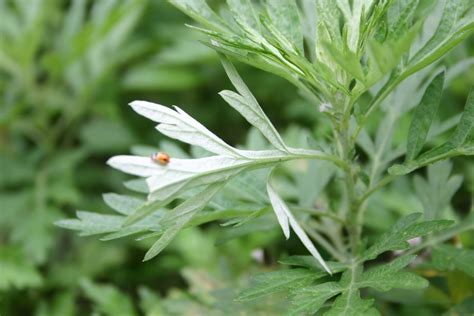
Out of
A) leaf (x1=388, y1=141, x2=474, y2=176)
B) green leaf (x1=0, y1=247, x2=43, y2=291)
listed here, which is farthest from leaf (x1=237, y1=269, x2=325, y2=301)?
green leaf (x1=0, y1=247, x2=43, y2=291)

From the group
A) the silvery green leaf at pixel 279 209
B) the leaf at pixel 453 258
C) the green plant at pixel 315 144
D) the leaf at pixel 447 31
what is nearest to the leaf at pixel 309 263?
the green plant at pixel 315 144

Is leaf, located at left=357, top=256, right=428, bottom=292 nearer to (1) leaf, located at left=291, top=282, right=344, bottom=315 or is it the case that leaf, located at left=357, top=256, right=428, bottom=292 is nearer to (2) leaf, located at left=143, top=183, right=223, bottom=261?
(1) leaf, located at left=291, top=282, right=344, bottom=315

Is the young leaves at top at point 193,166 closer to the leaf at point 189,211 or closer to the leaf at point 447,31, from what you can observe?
the leaf at point 189,211

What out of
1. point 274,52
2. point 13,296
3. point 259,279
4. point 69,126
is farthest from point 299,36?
point 69,126

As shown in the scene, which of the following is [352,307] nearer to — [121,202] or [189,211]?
[189,211]

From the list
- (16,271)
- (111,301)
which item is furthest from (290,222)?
(16,271)

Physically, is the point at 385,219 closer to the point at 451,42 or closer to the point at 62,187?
the point at 451,42
